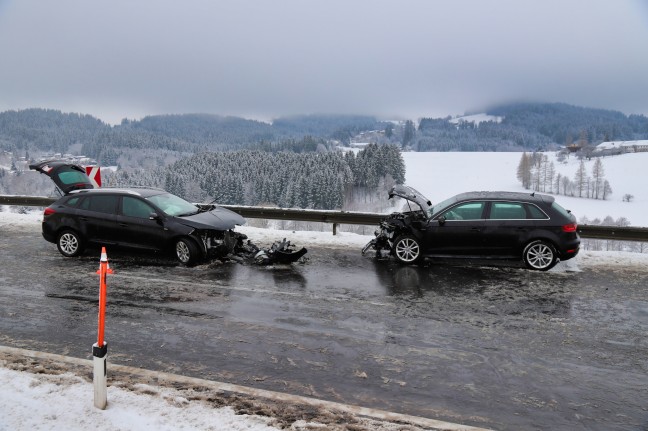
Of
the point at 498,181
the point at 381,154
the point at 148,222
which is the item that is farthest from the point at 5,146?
the point at 148,222

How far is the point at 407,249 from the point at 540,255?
276cm

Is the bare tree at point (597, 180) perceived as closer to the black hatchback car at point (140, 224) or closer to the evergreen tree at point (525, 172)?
the evergreen tree at point (525, 172)

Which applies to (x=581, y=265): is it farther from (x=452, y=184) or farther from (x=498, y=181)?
(x=498, y=181)

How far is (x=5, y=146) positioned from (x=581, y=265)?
117988mm

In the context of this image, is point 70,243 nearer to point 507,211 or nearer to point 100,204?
point 100,204

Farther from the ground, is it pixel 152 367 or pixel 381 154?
pixel 381 154

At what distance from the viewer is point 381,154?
3516 inches

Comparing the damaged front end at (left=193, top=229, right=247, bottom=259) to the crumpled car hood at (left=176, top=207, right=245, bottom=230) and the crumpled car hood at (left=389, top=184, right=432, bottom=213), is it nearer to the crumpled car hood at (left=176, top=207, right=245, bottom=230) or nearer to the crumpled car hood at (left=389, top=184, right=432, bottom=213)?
the crumpled car hood at (left=176, top=207, right=245, bottom=230)

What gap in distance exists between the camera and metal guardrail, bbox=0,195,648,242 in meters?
13.3

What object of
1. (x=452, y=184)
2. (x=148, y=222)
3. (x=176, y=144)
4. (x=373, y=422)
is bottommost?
(x=373, y=422)

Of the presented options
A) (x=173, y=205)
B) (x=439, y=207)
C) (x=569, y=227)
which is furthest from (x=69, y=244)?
(x=569, y=227)

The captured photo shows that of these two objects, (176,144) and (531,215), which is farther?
(176,144)

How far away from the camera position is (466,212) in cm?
1150

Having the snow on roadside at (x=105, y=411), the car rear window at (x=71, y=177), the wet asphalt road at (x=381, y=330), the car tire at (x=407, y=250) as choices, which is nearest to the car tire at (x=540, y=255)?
the wet asphalt road at (x=381, y=330)
